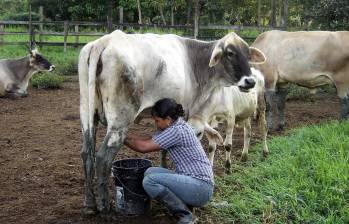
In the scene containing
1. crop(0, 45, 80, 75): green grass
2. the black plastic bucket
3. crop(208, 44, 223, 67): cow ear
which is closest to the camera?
the black plastic bucket

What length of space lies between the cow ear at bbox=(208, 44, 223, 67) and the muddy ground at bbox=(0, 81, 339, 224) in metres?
1.63

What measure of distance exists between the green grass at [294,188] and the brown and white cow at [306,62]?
2.70 m

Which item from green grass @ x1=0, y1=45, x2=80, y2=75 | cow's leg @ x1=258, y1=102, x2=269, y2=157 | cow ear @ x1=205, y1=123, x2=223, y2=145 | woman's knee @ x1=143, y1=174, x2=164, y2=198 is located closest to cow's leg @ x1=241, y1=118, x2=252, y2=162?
cow's leg @ x1=258, y1=102, x2=269, y2=157

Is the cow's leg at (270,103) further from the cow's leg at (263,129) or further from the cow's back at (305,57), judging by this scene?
the cow's leg at (263,129)

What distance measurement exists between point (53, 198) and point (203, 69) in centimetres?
233

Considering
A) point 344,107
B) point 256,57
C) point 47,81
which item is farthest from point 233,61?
point 47,81

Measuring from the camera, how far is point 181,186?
14.8 feet

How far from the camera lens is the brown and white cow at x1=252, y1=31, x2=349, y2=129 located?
29.2ft

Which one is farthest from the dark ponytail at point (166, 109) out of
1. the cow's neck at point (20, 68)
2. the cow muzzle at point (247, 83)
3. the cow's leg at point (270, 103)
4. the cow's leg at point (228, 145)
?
the cow's neck at point (20, 68)

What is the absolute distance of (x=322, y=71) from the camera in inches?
356

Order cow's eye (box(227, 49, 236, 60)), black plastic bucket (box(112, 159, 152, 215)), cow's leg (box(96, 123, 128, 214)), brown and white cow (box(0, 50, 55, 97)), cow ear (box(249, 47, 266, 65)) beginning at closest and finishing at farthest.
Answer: cow's leg (box(96, 123, 128, 214))
black plastic bucket (box(112, 159, 152, 215))
cow's eye (box(227, 49, 236, 60))
cow ear (box(249, 47, 266, 65))
brown and white cow (box(0, 50, 55, 97))

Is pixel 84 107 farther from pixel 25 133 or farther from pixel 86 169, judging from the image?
pixel 25 133

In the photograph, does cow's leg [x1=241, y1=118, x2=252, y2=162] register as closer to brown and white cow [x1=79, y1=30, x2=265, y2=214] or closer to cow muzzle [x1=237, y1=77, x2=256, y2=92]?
cow muzzle [x1=237, y1=77, x2=256, y2=92]

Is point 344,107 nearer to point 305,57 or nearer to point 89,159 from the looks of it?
point 305,57
